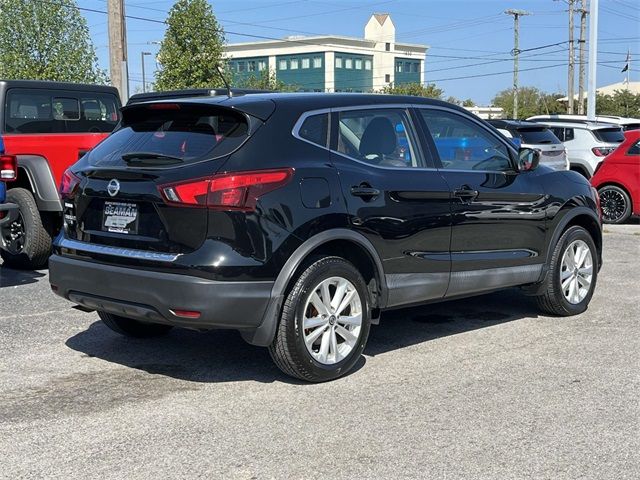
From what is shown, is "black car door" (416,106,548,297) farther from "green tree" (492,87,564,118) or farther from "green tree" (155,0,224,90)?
"green tree" (492,87,564,118)

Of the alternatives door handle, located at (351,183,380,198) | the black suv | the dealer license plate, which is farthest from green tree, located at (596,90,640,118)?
the dealer license plate

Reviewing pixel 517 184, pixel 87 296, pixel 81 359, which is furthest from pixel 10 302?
pixel 517 184

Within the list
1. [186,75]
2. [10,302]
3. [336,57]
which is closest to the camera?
A: [10,302]

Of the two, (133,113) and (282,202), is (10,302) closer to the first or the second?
(133,113)

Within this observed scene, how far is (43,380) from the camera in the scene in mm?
5195

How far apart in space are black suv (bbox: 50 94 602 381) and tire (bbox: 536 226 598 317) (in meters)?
0.79

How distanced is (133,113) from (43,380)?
1.78m

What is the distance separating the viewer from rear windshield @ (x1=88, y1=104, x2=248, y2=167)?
4.86 m

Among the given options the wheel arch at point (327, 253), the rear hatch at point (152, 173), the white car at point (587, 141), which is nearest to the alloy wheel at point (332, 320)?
the wheel arch at point (327, 253)

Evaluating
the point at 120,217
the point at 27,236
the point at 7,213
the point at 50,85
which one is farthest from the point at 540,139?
the point at 120,217

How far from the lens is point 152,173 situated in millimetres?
4820

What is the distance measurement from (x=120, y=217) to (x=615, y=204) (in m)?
11.3

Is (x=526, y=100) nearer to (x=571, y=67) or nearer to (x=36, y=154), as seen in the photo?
(x=571, y=67)

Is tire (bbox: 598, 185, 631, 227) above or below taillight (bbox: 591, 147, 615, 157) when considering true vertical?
below
